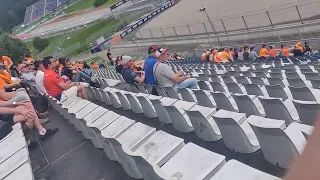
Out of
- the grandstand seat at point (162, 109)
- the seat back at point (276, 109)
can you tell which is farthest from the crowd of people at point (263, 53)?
the seat back at point (276, 109)

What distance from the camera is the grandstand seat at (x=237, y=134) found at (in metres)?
3.69

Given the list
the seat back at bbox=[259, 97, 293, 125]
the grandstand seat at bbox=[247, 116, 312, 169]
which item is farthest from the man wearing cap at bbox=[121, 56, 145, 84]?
the grandstand seat at bbox=[247, 116, 312, 169]

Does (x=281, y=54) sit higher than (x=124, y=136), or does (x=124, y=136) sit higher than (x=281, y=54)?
(x=124, y=136)

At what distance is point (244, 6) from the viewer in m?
32.2

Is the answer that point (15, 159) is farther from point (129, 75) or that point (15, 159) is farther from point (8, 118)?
point (129, 75)

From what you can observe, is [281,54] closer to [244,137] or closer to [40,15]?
[244,137]

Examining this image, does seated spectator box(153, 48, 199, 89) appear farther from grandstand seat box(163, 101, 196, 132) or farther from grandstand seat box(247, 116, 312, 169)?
grandstand seat box(247, 116, 312, 169)

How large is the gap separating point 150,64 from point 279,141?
463 centimetres

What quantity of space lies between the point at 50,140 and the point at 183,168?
389 centimetres

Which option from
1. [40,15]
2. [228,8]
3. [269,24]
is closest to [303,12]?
[269,24]

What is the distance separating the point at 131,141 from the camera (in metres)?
4.05

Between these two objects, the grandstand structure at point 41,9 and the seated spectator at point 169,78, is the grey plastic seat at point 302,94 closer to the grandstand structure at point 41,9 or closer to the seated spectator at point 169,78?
the seated spectator at point 169,78

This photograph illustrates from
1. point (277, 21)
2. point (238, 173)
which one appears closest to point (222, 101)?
point (238, 173)

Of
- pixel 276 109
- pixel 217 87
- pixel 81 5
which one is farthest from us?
pixel 81 5
